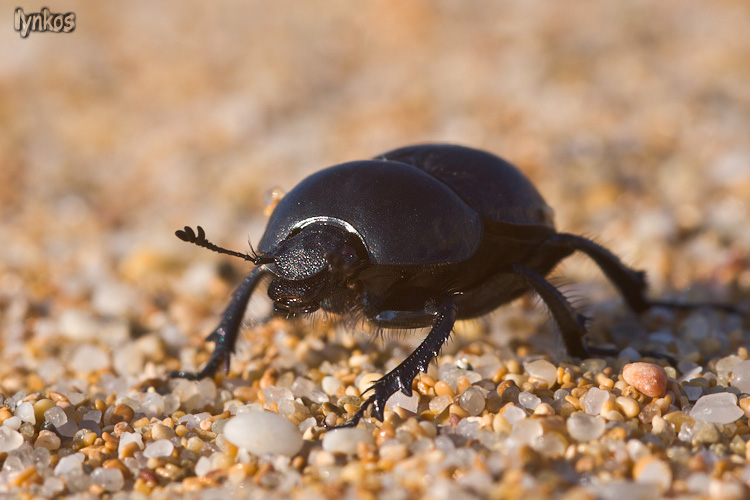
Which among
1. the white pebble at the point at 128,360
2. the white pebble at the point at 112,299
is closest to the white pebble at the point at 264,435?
the white pebble at the point at 128,360

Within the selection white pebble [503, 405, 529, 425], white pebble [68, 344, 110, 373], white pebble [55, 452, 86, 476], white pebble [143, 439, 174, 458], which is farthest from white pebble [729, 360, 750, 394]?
white pebble [68, 344, 110, 373]

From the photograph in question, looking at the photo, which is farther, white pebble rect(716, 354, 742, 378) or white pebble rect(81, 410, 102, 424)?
white pebble rect(716, 354, 742, 378)

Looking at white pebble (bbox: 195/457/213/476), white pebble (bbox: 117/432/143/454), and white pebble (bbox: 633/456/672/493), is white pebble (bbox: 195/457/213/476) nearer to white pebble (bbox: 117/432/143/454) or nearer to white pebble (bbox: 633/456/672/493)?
white pebble (bbox: 117/432/143/454)

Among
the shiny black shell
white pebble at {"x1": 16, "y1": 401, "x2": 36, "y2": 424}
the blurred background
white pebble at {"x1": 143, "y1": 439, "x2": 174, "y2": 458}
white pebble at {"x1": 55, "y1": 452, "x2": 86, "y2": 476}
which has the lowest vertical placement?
white pebble at {"x1": 55, "y1": 452, "x2": 86, "y2": 476}

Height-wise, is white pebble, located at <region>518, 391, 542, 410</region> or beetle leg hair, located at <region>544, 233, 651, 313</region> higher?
beetle leg hair, located at <region>544, 233, 651, 313</region>

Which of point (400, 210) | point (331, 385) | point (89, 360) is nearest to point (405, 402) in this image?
point (331, 385)

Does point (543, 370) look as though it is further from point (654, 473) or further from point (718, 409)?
point (654, 473)
